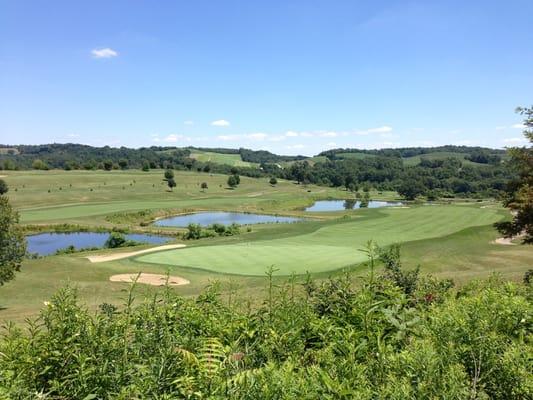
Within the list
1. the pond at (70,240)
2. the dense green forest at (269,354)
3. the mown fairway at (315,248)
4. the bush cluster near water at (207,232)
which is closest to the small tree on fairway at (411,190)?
the mown fairway at (315,248)

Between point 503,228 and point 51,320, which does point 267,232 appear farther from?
point 51,320

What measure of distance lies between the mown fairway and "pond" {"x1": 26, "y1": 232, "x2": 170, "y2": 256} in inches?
782

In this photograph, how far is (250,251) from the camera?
1435 inches

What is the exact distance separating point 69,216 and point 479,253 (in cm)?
6537

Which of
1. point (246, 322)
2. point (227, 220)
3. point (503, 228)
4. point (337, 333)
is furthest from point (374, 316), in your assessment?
point (227, 220)

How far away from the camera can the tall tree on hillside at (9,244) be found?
66.4 ft

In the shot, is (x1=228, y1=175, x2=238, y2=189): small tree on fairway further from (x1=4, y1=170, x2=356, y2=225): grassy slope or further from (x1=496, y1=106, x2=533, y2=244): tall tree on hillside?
(x1=496, y1=106, x2=533, y2=244): tall tree on hillside

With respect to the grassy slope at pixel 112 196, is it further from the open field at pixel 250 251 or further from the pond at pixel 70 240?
the pond at pixel 70 240

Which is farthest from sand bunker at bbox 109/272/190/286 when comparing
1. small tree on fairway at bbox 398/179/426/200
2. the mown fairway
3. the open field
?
small tree on fairway at bbox 398/179/426/200

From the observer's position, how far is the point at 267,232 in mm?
48812

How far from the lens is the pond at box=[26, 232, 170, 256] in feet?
170

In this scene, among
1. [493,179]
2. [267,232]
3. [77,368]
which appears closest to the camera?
[77,368]

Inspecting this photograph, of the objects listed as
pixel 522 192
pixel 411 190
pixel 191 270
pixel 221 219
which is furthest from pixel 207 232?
pixel 411 190

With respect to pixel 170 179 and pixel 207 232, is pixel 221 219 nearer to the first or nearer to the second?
pixel 207 232
